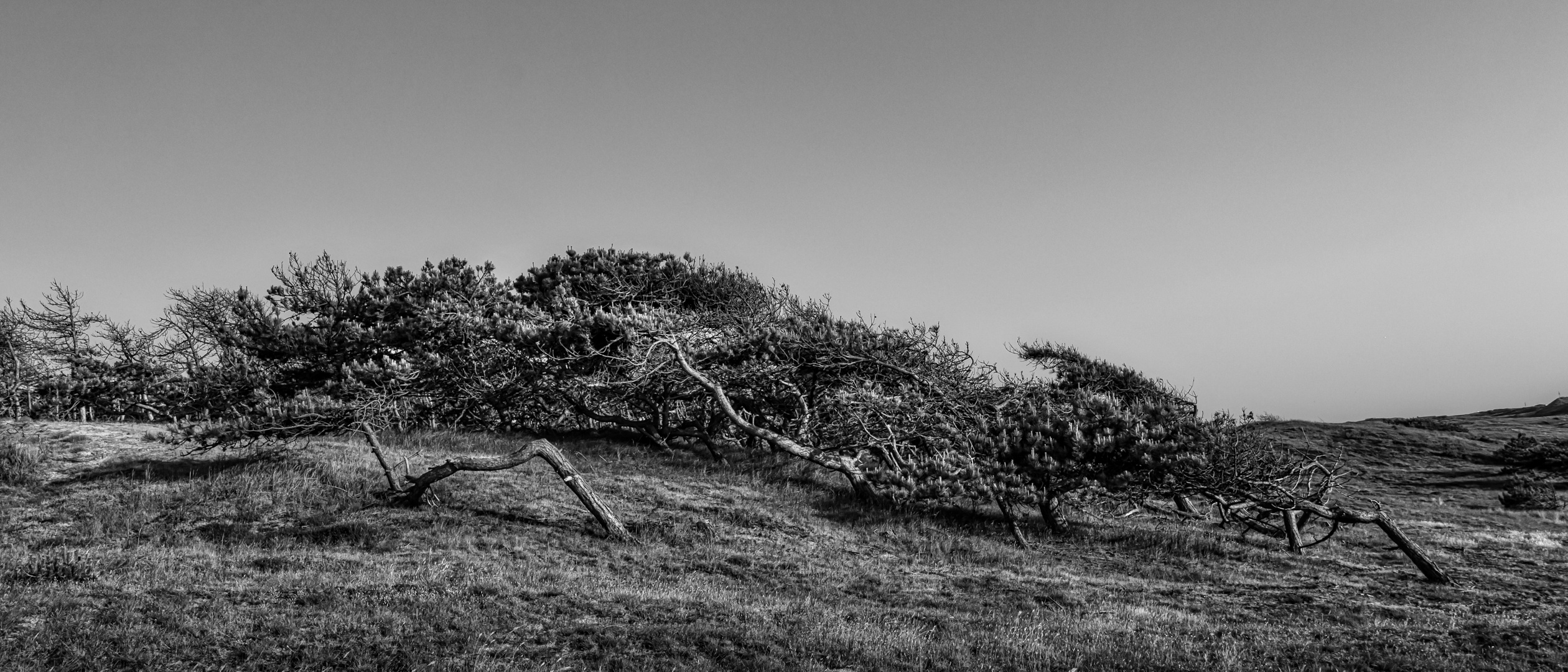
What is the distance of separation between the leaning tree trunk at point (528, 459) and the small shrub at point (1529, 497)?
32.3m

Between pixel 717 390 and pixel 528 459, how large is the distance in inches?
282

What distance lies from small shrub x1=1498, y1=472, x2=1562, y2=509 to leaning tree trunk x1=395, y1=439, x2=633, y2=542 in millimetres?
32277

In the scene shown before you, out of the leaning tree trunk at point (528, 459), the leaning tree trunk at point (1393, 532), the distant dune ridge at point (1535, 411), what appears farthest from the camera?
the distant dune ridge at point (1535, 411)

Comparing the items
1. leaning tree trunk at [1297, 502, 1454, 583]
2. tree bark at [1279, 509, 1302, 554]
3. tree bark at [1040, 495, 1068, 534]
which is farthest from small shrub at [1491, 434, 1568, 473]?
tree bark at [1040, 495, 1068, 534]

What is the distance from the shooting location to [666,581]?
36.9 feet

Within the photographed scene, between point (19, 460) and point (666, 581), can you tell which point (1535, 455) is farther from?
point (19, 460)

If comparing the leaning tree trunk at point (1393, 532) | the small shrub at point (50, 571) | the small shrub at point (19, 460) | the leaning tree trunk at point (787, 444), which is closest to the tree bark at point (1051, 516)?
the leaning tree trunk at point (787, 444)

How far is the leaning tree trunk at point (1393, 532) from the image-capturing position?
1343 cm

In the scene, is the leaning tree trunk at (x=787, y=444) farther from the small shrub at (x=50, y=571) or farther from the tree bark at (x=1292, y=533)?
the small shrub at (x=50, y=571)

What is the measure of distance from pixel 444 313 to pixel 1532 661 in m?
22.3

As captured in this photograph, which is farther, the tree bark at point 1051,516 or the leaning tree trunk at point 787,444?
the leaning tree trunk at point 787,444

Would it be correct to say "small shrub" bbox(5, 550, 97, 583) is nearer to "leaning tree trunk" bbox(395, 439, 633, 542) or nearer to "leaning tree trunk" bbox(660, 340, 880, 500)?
"leaning tree trunk" bbox(395, 439, 633, 542)

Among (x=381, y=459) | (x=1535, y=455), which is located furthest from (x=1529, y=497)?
(x=381, y=459)

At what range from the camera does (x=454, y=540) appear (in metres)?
13.0
